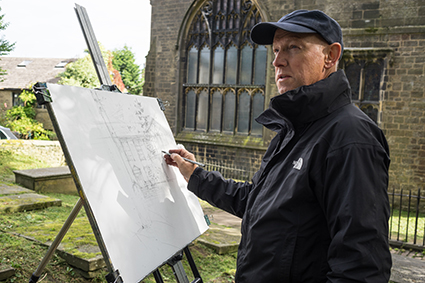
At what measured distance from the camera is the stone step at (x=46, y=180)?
243 inches

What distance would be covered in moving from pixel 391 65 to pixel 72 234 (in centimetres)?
829

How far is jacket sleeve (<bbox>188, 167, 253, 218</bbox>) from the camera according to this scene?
2.10m

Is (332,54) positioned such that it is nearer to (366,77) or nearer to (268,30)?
(268,30)

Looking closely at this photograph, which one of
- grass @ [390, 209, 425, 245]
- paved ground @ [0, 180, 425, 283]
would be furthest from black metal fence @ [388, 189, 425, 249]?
paved ground @ [0, 180, 425, 283]

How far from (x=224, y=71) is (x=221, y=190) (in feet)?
32.4

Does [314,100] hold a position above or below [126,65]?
below

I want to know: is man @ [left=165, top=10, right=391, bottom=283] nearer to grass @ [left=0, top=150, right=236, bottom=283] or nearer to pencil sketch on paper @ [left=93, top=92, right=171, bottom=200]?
pencil sketch on paper @ [left=93, top=92, right=171, bottom=200]

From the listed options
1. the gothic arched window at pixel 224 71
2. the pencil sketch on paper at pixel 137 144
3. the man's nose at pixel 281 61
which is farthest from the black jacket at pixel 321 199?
the gothic arched window at pixel 224 71

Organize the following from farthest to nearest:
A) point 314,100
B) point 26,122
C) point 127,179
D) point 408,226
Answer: point 26,122
point 408,226
point 127,179
point 314,100

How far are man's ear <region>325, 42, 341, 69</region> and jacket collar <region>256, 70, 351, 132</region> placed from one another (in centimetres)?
6

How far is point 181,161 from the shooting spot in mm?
2455

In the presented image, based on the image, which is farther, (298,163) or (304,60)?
(304,60)

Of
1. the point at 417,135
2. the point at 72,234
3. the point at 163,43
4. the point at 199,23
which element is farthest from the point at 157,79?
the point at 72,234

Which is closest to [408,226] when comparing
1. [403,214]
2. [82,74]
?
[403,214]
